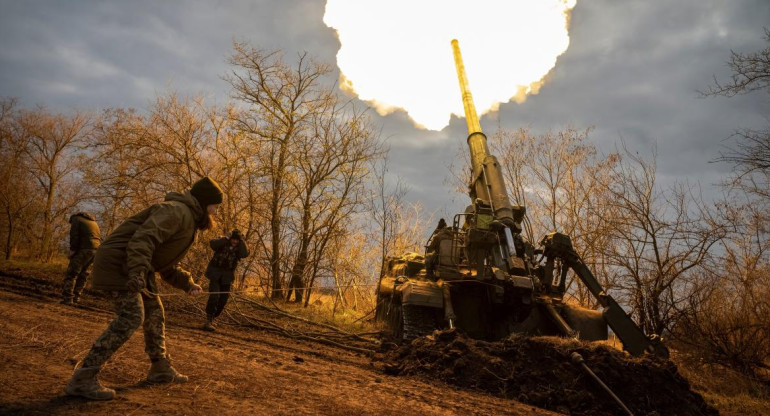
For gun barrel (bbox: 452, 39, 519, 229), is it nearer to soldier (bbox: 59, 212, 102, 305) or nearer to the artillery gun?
the artillery gun

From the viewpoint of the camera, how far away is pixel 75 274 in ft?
29.8

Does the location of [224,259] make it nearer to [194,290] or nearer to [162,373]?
[194,290]

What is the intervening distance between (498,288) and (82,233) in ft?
29.0

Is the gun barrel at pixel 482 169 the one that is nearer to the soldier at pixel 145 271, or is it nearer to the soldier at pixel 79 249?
the soldier at pixel 145 271

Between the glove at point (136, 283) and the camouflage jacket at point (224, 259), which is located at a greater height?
the camouflage jacket at point (224, 259)

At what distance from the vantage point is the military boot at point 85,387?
3.17m

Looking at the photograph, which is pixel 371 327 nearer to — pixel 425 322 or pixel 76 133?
pixel 425 322

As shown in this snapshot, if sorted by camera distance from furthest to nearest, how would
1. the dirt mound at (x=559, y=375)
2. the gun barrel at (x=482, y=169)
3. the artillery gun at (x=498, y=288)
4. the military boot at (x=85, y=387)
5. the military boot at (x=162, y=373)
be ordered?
the gun barrel at (x=482, y=169) < the artillery gun at (x=498, y=288) < the dirt mound at (x=559, y=375) < the military boot at (x=162, y=373) < the military boot at (x=85, y=387)

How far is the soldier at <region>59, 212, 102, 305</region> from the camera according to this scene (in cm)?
909

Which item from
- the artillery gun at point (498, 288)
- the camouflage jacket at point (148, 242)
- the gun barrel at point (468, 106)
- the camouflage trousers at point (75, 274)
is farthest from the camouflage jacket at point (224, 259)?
the gun barrel at point (468, 106)

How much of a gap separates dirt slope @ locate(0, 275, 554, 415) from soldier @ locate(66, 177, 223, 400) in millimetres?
195

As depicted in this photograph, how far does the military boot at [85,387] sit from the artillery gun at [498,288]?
212 inches

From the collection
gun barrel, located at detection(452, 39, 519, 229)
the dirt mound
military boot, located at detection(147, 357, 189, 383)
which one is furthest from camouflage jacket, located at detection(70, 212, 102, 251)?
gun barrel, located at detection(452, 39, 519, 229)

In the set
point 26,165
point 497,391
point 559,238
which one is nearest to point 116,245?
point 497,391
